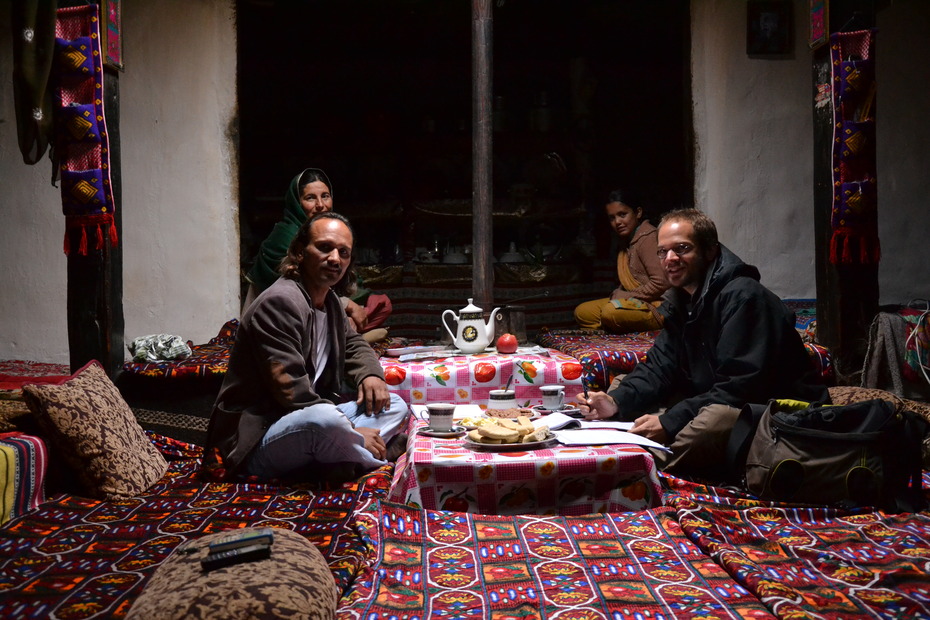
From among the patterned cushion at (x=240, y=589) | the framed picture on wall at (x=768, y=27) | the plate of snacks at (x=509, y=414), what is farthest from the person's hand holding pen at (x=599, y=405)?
the framed picture on wall at (x=768, y=27)

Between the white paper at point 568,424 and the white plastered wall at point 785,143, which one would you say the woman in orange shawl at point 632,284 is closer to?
the white plastered wall at point 785,143

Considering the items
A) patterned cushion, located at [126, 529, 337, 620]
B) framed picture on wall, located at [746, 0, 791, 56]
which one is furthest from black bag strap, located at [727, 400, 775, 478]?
framed picture on wall, located at [746, 0, 791, 56]

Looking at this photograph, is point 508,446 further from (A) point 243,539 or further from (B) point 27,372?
(B) point 27,372

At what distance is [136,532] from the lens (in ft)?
8.71

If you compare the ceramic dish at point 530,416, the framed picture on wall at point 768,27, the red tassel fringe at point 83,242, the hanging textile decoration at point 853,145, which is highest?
the framed picture on wall at point 768,27

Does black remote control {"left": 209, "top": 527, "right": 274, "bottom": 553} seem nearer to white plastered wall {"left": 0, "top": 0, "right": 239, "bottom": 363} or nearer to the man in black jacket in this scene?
the man in black jacket

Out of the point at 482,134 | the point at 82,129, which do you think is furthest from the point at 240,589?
the point at 482,134

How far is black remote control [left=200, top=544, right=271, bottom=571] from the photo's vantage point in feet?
6.22

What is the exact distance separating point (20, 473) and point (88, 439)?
28 cm

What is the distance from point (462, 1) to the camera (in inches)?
298

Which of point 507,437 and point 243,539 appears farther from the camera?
point 507,437

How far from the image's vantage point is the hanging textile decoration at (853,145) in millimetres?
4418

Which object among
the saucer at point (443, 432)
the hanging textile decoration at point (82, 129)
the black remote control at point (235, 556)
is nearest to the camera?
the black remote control at point (235, 556)

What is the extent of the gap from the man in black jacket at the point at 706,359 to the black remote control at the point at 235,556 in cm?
163
